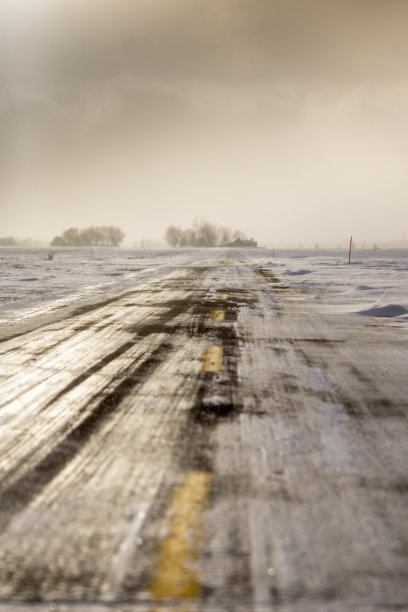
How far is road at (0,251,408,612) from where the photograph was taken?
1498 mm

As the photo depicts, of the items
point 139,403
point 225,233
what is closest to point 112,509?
point 139,403

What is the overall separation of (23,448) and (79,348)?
2.48 meters

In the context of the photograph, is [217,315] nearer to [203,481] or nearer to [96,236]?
[203,481]

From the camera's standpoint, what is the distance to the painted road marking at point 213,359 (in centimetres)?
412

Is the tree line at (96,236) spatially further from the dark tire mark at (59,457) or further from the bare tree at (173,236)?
the dark tire mark at (59,457)

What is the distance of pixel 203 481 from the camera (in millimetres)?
2127

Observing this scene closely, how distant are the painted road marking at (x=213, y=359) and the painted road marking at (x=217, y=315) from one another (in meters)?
1.99

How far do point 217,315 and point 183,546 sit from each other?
564 centimetres

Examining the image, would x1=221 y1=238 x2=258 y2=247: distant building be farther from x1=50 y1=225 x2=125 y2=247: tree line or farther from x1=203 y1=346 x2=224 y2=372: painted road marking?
x1=203 y1=346 x2=224 y2=372: painted road marking

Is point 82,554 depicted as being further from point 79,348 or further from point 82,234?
point 82,234

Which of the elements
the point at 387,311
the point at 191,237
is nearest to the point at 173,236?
the point at 191,237

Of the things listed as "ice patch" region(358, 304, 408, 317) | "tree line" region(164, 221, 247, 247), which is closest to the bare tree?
"tree line" region(164, 221, 247, 247)

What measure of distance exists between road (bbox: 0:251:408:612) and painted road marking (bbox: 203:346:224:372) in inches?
1.1

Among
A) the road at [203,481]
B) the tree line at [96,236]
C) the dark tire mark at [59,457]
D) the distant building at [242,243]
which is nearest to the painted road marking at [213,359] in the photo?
the road at [203,481]
